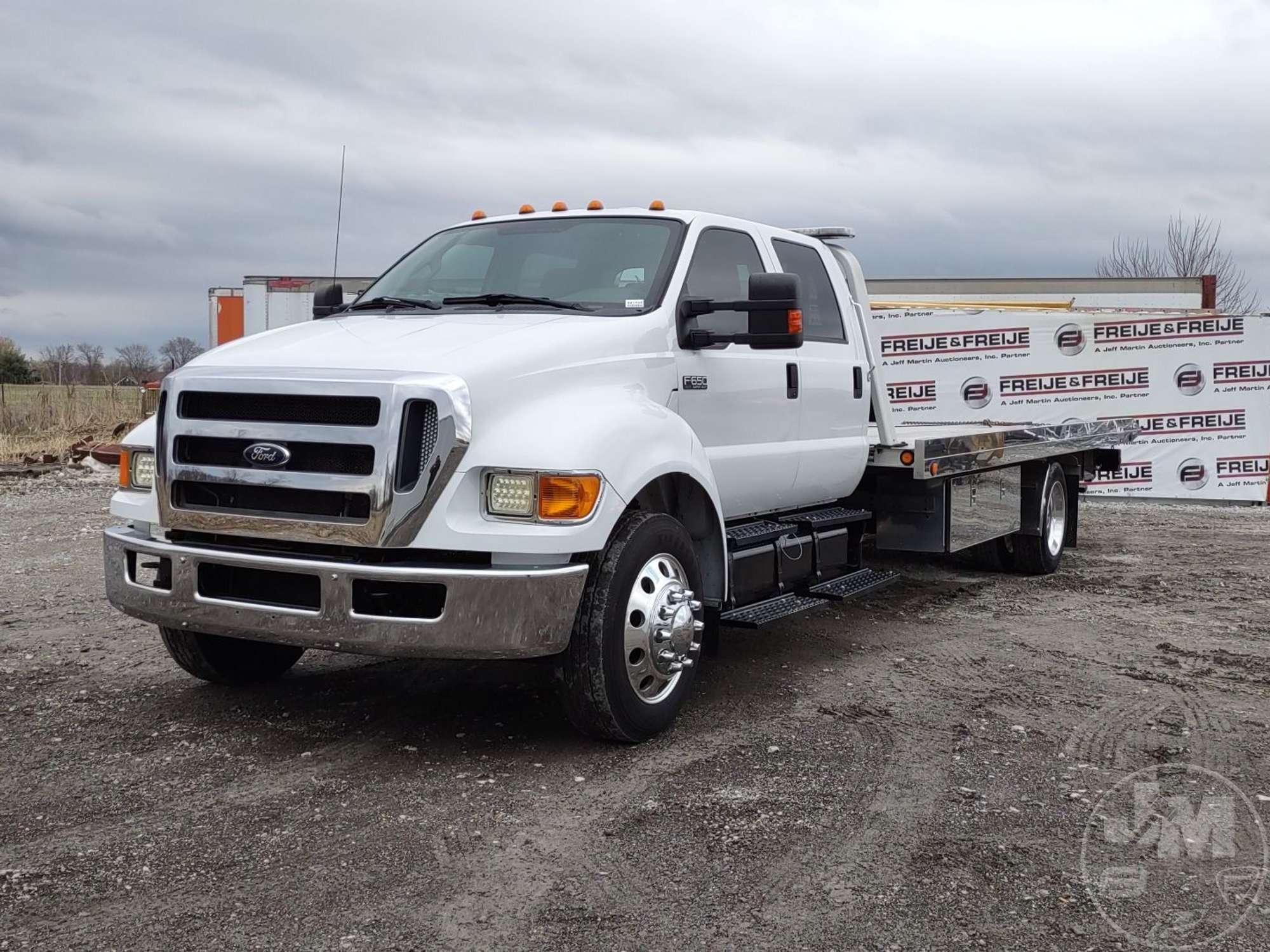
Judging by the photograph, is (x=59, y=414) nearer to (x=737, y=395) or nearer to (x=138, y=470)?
(x=138, y=470)

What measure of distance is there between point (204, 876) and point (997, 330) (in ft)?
51.8

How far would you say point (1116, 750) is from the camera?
4828 millimetres

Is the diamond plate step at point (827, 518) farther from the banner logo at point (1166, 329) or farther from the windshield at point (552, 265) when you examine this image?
the banner logo at point (1166, 329)

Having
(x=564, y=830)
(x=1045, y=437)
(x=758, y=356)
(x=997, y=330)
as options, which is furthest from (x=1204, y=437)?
(x=564, y=830)

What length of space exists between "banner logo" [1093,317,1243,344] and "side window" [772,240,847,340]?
37.5 feet

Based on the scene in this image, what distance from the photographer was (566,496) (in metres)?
4.33

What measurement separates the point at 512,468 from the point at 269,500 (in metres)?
0.93

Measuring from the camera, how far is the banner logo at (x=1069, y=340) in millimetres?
17125

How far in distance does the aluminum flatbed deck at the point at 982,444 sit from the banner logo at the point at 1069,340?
640 centimetres

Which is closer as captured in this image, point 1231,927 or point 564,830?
point 1231,927

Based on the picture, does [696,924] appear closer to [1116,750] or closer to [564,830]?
[564,830]

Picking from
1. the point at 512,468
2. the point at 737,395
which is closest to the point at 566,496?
the point at 512,468

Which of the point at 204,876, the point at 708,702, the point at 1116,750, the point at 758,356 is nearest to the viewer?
the point at 204,876

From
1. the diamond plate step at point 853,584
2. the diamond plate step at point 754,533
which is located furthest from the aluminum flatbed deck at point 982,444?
the diamond plate step at point 754,533
